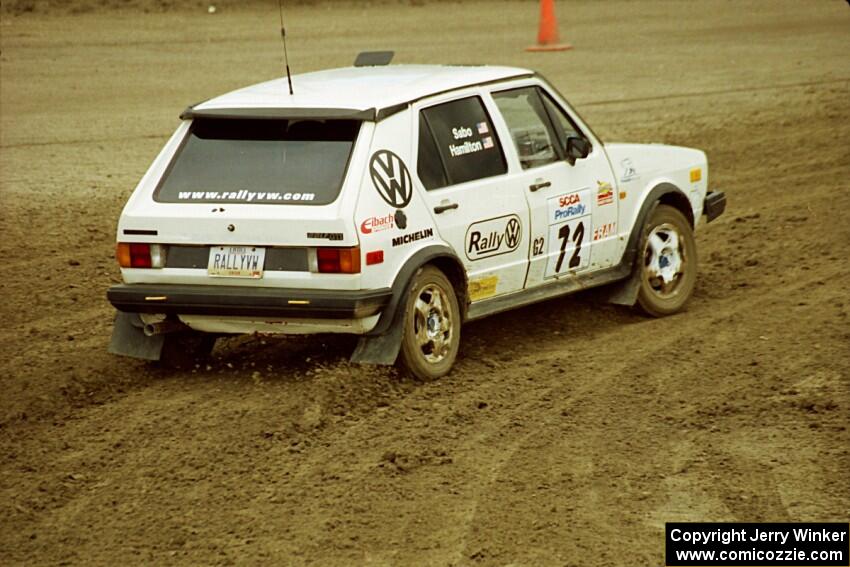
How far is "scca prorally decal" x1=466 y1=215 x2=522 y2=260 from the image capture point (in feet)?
27.7

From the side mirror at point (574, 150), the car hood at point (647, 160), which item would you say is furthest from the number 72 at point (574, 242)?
the car hood at point (647, 160)

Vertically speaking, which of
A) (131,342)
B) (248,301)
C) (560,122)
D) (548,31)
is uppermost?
(560,122)

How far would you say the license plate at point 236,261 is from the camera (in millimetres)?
7809

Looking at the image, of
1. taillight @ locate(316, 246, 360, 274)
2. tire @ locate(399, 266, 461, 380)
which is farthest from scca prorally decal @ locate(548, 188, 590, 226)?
taillight @ locate(316, 246, 360, 274)

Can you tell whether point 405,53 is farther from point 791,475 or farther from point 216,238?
point 791,475

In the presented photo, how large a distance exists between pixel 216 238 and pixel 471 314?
1.57 m

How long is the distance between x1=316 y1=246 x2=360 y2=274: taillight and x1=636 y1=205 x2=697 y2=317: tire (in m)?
2.65

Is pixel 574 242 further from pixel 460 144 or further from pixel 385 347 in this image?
pixel 385 347

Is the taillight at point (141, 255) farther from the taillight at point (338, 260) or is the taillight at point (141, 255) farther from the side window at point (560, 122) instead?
the side window at point (560, 122)

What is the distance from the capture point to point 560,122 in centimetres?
928

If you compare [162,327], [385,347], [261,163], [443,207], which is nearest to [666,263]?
[443,207]

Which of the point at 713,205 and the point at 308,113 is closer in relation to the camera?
the point at 308,113

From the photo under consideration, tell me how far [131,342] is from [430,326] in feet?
5.55

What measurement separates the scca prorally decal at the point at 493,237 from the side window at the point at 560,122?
0.76 metres
